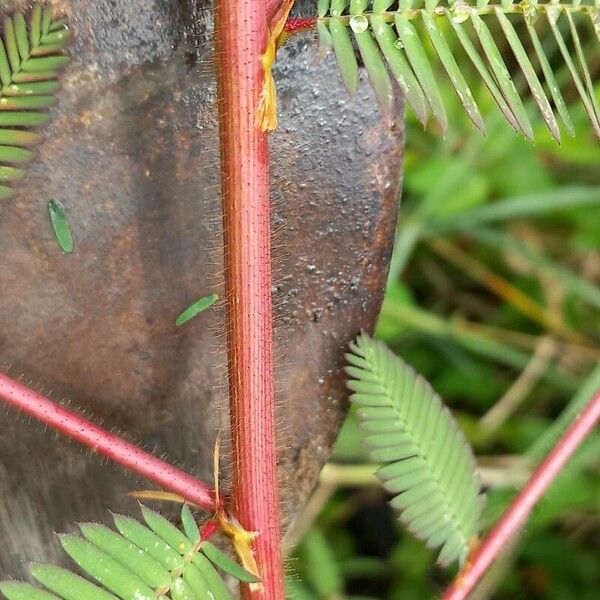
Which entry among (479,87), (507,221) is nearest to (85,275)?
(479,87)

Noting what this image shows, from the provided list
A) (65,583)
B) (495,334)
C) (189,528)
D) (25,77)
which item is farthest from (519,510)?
(495,334)

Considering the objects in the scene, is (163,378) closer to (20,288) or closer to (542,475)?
(20,288)

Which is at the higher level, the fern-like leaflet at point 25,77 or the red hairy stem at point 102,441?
the fern-like leaflet at point 25,77

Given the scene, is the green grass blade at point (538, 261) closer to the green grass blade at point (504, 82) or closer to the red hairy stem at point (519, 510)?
the red hairy stem at point (519, 510)

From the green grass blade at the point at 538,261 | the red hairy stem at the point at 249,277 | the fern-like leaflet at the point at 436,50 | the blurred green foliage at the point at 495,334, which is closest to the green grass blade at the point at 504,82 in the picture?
the fern-like leaflet at the point at 436,50

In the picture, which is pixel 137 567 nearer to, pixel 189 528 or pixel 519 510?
pixel 189 528
